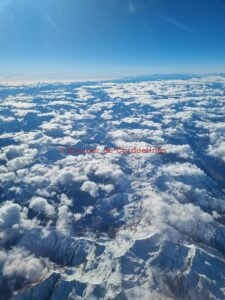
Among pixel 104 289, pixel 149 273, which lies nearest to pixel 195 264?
pixel 149 273

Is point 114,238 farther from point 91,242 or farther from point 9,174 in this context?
point 9,174

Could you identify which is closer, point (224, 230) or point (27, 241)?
point (27, 241)

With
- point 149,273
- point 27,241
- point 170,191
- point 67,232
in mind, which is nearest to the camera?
point 149,273

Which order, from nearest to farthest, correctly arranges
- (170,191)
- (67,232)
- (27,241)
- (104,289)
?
(104,289) < (27,241) < (67,232) < (170,191)

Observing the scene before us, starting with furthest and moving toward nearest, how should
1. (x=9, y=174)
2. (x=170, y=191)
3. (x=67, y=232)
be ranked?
(x=9, y=174) < (x=170, y=191) < (x=67, y=232)

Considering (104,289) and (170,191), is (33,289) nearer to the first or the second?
(104,289)

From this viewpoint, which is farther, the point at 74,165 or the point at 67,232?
the point at 74,165

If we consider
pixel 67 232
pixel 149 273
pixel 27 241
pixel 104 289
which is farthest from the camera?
pixel 67 232

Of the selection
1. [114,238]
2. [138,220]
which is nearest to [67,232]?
[114,238]
